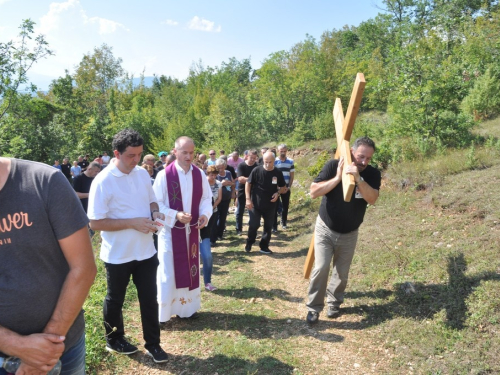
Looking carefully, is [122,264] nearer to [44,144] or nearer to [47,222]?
[47,222]

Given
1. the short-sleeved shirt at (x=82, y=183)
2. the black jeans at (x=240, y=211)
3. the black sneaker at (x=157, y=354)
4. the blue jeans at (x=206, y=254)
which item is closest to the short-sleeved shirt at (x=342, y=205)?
the blue jeans at (x=206, y=254)

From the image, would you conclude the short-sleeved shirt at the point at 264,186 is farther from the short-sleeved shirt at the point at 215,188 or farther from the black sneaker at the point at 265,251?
the black sneaker at the point at 265,251

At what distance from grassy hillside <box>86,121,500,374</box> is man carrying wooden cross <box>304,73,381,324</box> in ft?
1.16

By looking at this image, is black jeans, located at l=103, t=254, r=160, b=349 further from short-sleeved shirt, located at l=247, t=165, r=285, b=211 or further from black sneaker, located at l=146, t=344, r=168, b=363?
short-sleeved shirt, located at l=247, t=165, r=285, b=211

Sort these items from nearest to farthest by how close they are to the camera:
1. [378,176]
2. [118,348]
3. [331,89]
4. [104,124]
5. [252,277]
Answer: [118,348]
[378,176]
[252,277]
[331,89]
[104,124]

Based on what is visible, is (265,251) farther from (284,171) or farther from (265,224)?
(284,171)

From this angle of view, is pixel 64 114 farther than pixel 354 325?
Yes

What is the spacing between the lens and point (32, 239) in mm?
1710

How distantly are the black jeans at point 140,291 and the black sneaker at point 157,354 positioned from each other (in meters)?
0.05

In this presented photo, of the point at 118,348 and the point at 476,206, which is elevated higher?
the point at 476,206

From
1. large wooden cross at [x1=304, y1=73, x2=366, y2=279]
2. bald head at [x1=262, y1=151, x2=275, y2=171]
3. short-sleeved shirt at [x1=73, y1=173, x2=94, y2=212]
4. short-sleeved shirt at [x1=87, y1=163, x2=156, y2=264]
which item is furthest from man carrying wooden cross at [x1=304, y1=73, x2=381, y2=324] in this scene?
short-sleeved shirt at [x1=73, y1=173, x2=94, y2=212]

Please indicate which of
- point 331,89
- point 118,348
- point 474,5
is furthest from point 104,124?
point 474,5

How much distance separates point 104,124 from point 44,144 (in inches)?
207

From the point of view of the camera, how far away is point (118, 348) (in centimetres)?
382
